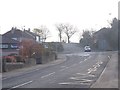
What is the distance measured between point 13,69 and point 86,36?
89.7 meters

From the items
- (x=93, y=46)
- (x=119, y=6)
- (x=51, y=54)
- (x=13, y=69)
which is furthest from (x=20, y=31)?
(x=119, y=6)

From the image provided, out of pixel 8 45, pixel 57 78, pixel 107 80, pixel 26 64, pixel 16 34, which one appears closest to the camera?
pixel 107 80

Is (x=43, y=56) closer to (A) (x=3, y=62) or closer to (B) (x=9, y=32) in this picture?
(A) (x=3, y=62)

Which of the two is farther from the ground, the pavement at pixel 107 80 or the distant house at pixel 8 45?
the distant house at pixel 8 45

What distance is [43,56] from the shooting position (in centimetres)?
5978

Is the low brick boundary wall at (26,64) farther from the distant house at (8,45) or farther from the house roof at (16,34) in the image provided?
the house roof at (16,34)

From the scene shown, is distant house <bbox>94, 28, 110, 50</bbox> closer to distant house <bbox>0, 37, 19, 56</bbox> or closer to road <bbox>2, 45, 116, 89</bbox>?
distant house <bbox>0, 37, 19, 56</bbox>

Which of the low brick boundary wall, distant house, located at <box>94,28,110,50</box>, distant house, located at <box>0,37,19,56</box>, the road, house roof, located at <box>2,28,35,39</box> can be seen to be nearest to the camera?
the road

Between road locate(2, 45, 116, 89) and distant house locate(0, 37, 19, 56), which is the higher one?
distant house locate(0, 37, 19, 56)

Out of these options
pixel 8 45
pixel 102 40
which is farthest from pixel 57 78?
pixel 8 45

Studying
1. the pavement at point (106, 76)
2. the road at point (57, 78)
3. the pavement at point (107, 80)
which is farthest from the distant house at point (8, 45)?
the pavement at point (107, 80)

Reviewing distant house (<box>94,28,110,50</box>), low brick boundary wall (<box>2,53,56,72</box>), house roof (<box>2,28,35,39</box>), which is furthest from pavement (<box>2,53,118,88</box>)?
house roof (<box>2,28,35,39</box>)

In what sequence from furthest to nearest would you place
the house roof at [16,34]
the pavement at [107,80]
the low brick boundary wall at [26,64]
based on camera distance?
the house roof at [16,34], the low brick boundary wall at [26,64], the pavement at [107,80]

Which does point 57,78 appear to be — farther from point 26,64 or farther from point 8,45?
point 8,45
